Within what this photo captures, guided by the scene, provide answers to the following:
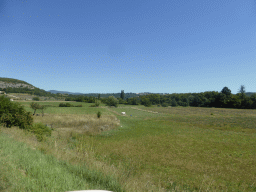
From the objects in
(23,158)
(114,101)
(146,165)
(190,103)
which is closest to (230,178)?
(146,165)

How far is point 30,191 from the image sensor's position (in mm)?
2629

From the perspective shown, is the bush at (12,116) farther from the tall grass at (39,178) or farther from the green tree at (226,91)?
the green tree at (226,91)

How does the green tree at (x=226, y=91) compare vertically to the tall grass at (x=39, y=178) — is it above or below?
above

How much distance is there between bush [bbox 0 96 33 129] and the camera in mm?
12211

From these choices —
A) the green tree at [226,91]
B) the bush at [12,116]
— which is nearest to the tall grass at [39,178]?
the bush at [12,116]

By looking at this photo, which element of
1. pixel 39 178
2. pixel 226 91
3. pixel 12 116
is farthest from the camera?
pixel 226 91

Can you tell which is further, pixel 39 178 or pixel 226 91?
pixel 226 91

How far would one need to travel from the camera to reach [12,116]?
1266 cm

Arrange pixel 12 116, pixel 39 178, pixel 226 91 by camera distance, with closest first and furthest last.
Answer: pixel 39 178, pixel 12 116, pixel 226 91

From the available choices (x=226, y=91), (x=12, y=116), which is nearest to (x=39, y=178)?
(x=12, y=116)

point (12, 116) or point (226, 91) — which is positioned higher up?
point (226, 91)

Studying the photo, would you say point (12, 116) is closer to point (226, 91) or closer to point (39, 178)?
point (39, 178)

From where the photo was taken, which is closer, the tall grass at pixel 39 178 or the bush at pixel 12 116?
the tall grass at pixel 39 178

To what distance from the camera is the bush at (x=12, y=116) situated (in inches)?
481
